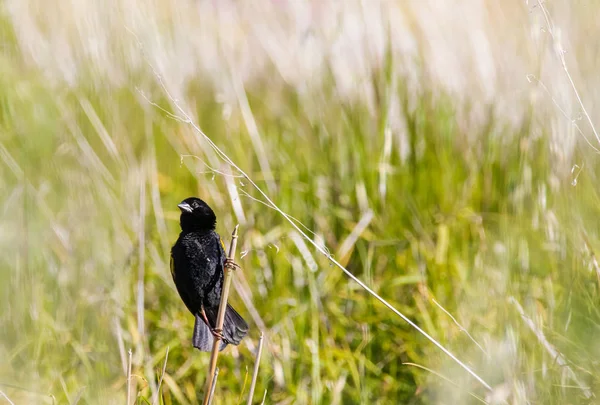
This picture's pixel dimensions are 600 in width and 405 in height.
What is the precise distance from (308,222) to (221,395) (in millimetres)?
664

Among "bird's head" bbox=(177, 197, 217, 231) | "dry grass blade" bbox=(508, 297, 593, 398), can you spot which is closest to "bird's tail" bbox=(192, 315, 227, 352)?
"bird's head" bbox=(177, 197, 217, 231)

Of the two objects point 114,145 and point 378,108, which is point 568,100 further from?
point 114,145

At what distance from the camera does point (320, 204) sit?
8.13 ft

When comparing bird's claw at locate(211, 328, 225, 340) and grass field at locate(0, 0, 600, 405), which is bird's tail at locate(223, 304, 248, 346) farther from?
grass field at locate(0, 0, 600, 405)

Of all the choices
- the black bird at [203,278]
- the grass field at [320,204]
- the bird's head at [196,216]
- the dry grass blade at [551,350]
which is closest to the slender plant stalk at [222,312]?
the black bird at [203,278]

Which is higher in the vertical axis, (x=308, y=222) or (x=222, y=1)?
(x=222, y=1)

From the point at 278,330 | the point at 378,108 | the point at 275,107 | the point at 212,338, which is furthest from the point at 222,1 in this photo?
the point at 212,338

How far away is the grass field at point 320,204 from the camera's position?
1.86 metres

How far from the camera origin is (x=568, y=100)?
79.7 inches

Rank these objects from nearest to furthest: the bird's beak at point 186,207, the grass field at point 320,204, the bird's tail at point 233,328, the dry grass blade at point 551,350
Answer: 1. the bird's tail at point 233,328
2. the bird's beak at point 186,207
3. the dry grass blade at point 551,350
4. the grass field at point 320,204

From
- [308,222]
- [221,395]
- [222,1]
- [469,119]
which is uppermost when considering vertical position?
[222,1]

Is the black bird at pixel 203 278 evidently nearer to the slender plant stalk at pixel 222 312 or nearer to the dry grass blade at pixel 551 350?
the slender plant stalk at pixel 222 312

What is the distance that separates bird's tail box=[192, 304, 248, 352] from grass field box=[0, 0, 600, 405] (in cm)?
25

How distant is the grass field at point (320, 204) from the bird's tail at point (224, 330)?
253 millimetres
